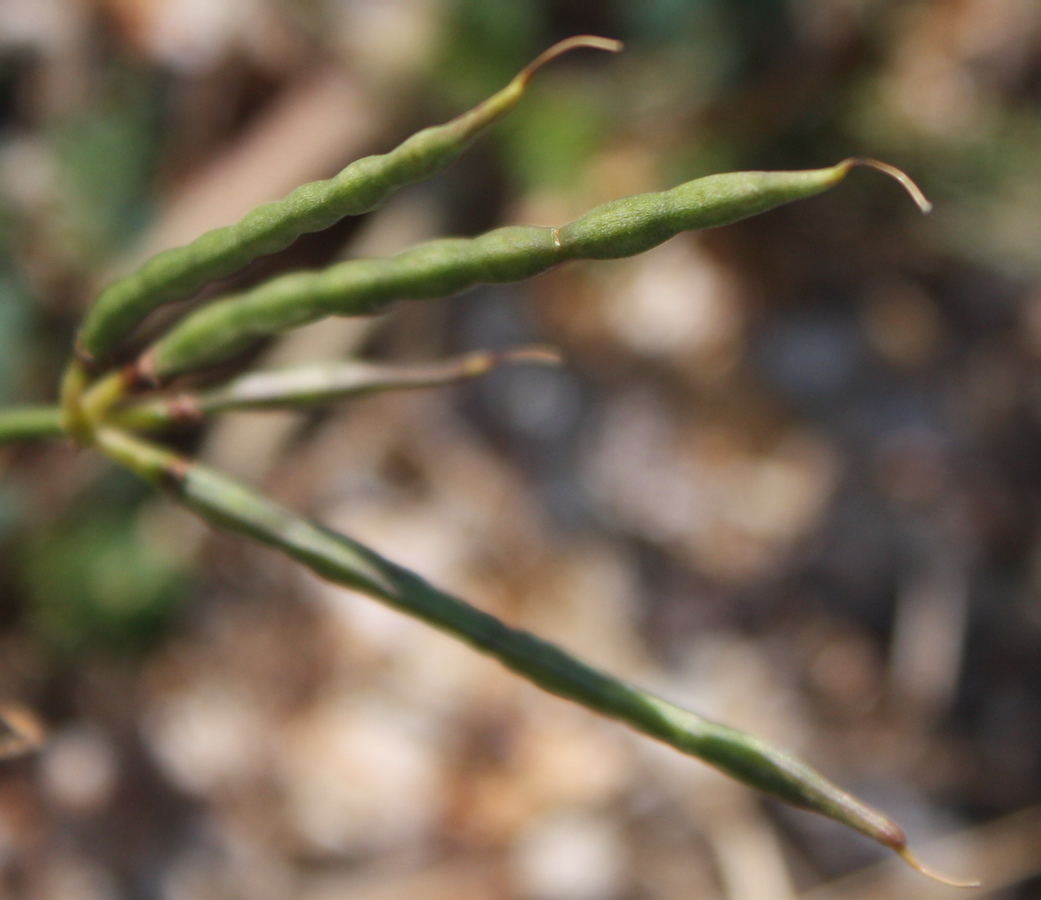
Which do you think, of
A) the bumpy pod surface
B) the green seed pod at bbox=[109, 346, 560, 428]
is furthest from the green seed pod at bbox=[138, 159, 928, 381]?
the green seed pod at bbox=[109, 346, 560, 428]

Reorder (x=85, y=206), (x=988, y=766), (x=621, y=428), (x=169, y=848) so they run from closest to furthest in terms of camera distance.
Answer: (x=169, y=848)
(x=85, y=206)
(x=988, y=766)
(x=621, y=428)

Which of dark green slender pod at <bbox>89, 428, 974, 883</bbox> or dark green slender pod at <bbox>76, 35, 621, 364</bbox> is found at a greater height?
dark green slender pod at <bbox>76, 35, 621, 364</bbox>

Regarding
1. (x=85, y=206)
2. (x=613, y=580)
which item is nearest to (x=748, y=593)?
(x=613, y=580)

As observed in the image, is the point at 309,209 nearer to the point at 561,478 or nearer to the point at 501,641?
the point at 501,641

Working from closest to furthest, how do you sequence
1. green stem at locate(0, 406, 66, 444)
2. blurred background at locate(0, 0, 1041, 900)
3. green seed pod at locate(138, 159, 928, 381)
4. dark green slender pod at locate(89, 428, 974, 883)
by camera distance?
green seed pod at locate(138, 159, 928, 381)
dark green slender pod at locate(89, 428, 974, 883)
green stem at locate(0, 406, 66, 444)
blurred background at locate(0, 0, 1041, 900)

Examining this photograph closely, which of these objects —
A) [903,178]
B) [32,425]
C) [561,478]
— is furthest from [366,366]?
[561,478]

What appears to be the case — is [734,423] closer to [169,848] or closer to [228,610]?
[228,610]

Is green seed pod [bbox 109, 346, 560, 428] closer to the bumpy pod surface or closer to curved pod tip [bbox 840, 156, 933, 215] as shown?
the bumpy pod surface

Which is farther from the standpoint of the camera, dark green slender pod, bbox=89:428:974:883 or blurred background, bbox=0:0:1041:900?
blurred background, bbox=0:0:1041:900
